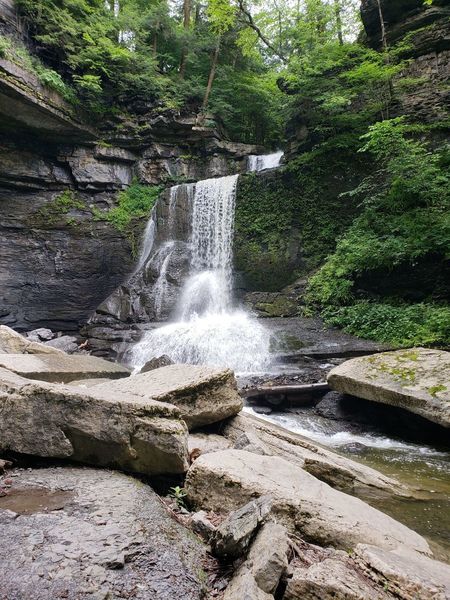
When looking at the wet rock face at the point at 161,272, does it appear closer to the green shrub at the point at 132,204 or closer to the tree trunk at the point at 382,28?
the green shrub at the point at 132,204

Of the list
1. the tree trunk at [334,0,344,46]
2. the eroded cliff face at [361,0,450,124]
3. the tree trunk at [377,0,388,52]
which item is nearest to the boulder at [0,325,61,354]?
the eroded cliff face at [361,0,450,124]

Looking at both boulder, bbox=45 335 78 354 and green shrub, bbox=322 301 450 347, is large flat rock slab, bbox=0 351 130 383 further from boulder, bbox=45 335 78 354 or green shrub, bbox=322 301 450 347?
green shrub, bbox=322 301 450 347

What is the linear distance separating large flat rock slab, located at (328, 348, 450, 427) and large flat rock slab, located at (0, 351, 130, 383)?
4.34 metres

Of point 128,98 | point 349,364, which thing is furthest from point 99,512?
→ point 128,98

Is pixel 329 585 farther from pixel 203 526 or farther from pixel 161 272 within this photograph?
pixel 161 272

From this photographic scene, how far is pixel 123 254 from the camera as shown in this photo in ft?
52.9

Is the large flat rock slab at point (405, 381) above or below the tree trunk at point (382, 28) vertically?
below

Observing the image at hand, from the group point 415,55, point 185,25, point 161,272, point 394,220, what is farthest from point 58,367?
point 185,25

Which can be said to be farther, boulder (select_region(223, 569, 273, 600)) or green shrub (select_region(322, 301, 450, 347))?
green shrub (select_region(322, 301, 450, 347))

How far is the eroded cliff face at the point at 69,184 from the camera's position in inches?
566

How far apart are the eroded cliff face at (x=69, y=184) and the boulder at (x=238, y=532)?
14.4m

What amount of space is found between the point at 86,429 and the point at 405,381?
498 centimetres

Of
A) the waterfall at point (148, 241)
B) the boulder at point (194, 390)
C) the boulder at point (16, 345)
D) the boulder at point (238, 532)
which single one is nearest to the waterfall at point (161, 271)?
the waterfall at point (148, 241)

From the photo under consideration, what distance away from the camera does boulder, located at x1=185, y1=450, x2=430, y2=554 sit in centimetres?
206
